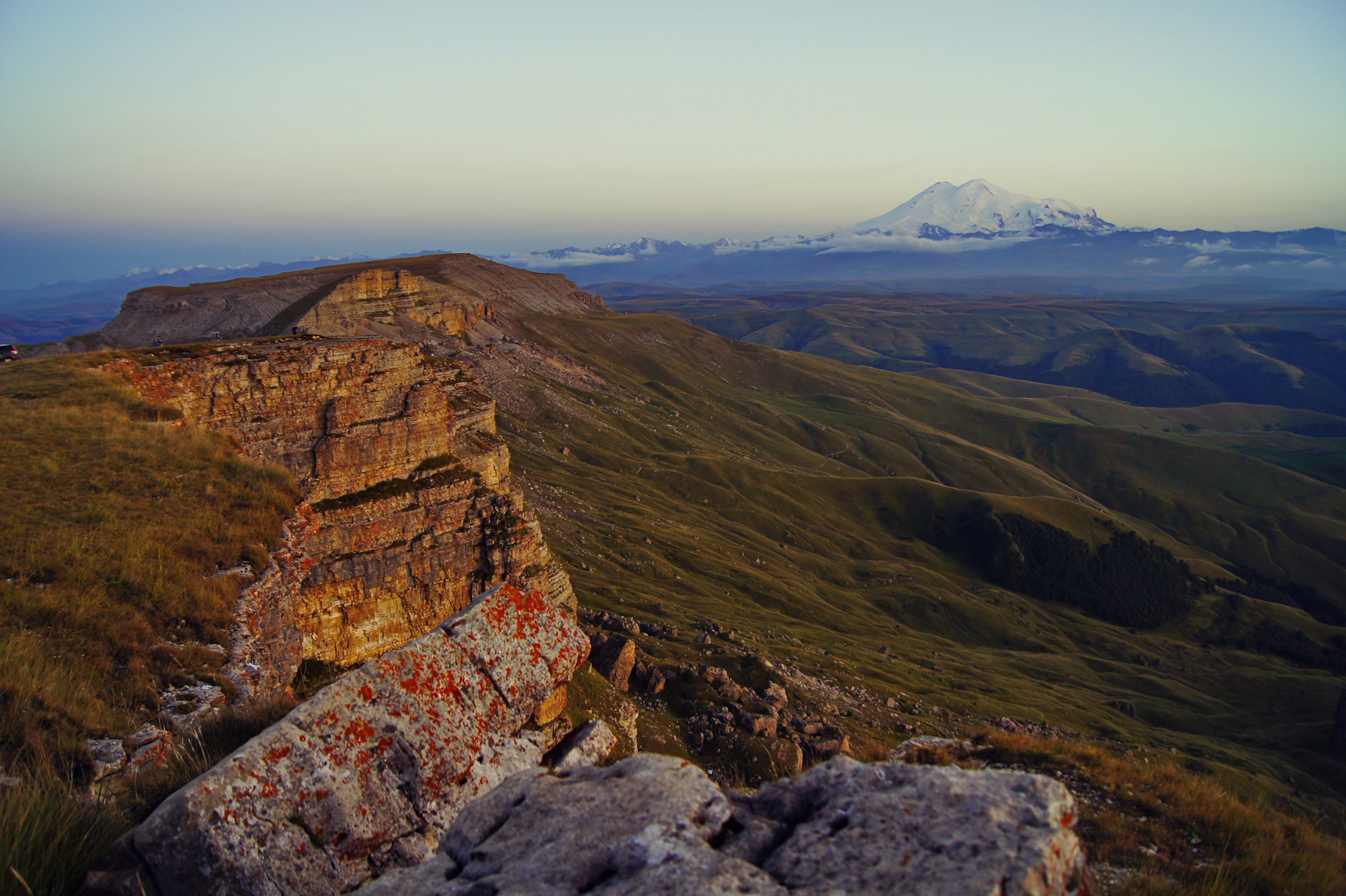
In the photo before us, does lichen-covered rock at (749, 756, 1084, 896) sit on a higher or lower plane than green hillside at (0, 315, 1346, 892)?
higher

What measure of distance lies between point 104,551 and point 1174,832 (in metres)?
25.9

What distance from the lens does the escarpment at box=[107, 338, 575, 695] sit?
30.7 metres

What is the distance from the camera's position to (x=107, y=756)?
36.1 feet

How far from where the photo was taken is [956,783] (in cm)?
632

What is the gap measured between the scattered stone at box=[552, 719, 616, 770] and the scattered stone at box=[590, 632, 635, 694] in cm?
3164

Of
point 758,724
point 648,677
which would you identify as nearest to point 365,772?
point 758,724

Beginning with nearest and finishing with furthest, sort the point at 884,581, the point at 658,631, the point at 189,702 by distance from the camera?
Result: 1. the point at 189,702
2. the point at 658,631
3. the point at 884,581

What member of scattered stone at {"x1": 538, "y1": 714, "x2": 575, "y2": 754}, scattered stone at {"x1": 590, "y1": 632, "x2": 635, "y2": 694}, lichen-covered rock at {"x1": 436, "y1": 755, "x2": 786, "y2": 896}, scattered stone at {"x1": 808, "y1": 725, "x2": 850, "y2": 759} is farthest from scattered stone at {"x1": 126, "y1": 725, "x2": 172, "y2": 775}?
scattered stone at {"x1": 808, "y1": 725, "x2": 850, "y2": 759}

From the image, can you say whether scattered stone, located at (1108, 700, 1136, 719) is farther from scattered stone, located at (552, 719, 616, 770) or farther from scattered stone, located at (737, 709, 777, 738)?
scattered stone, located at (552, 719, 616, 770)

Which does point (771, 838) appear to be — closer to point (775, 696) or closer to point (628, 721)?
point (628, 721)

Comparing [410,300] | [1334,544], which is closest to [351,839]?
[410,300]

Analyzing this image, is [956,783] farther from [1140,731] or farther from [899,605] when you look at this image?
[899,605]

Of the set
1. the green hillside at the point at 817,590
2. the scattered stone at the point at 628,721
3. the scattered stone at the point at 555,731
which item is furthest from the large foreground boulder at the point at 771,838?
the scattered stone at the point at 628,721

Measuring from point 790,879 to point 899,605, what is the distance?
125m
